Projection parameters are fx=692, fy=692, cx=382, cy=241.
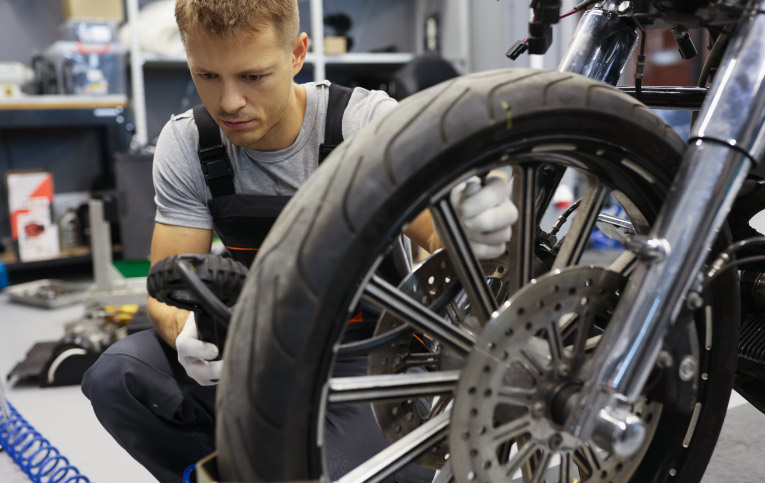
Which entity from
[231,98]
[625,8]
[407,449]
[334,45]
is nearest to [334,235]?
[407,449]

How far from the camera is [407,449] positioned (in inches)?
26.3

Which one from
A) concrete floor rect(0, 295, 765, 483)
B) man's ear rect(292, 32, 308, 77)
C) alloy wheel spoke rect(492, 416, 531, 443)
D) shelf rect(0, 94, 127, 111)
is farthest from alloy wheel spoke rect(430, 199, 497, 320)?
shelf rect(0, 94, 127, 111)

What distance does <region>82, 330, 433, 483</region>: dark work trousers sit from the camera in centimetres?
109

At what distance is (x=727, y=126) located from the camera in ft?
2.20

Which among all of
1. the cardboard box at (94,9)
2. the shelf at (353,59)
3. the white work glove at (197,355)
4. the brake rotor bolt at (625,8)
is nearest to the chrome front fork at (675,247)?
the brake rotor bolt at (625,8)

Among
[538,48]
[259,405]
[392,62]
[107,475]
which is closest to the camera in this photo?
[259,405]

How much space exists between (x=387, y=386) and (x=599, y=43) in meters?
0.63

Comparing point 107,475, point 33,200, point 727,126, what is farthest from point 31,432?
point 33,200

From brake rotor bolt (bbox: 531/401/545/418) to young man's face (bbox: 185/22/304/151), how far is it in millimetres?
615

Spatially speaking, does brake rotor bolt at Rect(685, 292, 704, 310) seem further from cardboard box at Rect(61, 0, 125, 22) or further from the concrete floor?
cardboard box at Rect(61, 0, 125, 22)

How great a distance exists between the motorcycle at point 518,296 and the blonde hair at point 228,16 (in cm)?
42

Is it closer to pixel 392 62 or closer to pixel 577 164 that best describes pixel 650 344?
pixel 577 164

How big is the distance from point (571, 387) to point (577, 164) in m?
0.24

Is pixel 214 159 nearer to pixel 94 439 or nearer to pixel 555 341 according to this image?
pixel 555 341
